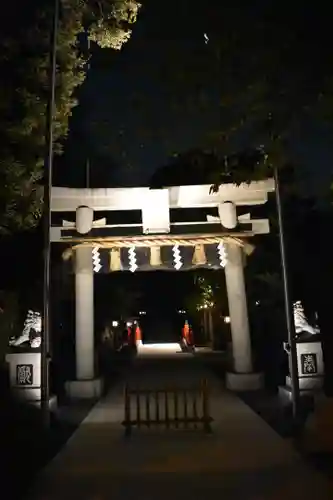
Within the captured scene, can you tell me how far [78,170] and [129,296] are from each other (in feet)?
41.9

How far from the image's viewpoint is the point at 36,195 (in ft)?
40.0

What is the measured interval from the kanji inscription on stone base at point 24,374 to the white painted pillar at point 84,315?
3.41m

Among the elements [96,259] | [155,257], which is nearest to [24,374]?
[96,259]

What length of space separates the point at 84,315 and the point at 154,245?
110 inches

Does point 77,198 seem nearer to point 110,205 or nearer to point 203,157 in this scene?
point 110,205

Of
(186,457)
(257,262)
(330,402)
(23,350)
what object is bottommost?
(186,457)

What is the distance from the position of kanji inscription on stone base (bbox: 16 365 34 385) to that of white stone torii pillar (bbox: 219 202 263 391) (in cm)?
608

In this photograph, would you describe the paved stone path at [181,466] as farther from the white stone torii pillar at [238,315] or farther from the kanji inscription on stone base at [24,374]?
the white stone torii pillar at [238,315]

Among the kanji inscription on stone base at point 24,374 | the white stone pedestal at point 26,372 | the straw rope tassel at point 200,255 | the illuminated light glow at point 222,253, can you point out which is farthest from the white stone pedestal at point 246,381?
the kanji inscription on stone base at point 24,374

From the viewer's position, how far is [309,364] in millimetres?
12688

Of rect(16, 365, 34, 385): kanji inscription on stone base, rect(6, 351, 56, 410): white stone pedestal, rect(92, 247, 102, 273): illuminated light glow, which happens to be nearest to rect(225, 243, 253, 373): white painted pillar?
rect(92, 247, 102, 273): illuminated light glow

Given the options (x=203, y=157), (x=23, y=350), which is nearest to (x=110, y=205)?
(x=23, y=350)

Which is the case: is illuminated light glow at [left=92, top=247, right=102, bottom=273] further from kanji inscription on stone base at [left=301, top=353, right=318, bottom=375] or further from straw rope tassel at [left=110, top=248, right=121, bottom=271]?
kanji inscription on stone base at [left=301, top=353, right=318, bottom=375]

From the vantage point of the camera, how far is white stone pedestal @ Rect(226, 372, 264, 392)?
16.3 m
